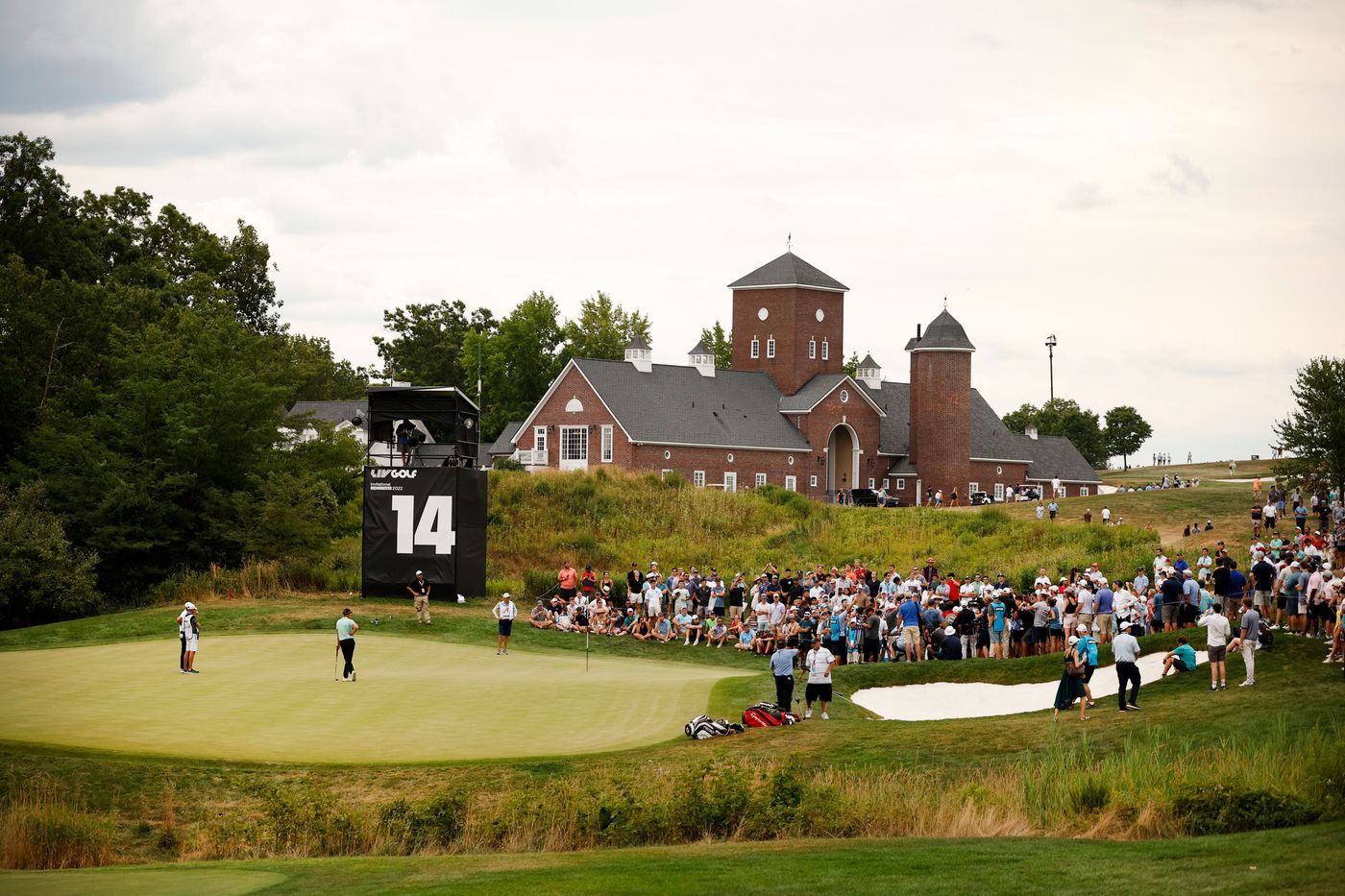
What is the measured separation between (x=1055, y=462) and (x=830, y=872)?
80.4 m

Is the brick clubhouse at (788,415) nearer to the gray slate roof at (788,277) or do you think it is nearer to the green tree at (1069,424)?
the gray slate roof at (788,277)

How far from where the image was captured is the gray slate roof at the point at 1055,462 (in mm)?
90375

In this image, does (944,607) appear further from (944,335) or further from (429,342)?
(429,342)

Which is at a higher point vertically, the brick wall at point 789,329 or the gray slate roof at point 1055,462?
the brick wall at point 789,329

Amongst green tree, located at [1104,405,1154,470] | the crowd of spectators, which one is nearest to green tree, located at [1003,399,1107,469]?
green tree, located at [1104,405,1154,470]

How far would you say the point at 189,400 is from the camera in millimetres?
50312

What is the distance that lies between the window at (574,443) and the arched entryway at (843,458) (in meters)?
14.5

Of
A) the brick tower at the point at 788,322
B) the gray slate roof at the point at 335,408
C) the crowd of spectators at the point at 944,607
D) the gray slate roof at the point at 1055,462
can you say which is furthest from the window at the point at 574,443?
the crowd of spectators at the point at 944,607

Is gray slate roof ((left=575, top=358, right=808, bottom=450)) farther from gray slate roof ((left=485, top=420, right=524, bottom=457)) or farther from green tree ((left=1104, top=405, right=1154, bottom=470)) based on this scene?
green tree ((left=1104, top=405, right=1154, bottom=470))

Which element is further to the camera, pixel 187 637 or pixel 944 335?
pixel 944 335

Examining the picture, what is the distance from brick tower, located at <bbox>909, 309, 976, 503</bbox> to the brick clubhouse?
0.05 metres

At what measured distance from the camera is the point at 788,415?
265 feet

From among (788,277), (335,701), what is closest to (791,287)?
(788,277)

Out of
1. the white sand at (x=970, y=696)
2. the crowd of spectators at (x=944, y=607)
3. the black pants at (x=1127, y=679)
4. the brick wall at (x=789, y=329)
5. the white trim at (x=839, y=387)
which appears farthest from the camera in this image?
the brick wall at (x=789, y=329)
